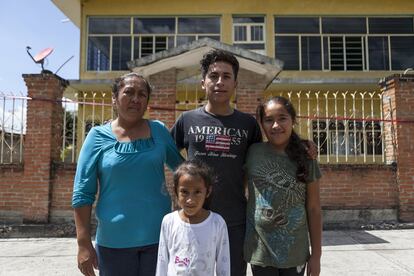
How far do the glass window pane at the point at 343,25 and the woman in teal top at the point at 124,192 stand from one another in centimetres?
1474

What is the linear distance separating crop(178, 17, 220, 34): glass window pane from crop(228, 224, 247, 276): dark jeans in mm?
13771

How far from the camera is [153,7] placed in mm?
15500

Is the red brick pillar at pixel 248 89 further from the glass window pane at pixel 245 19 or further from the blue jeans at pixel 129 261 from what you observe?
the glass window pane at pixel 245 19

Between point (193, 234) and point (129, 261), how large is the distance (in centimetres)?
39

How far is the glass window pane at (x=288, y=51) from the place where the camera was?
15.4 metres

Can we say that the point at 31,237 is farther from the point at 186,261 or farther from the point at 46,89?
the point at 186,261

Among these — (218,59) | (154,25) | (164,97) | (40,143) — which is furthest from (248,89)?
(154,25)

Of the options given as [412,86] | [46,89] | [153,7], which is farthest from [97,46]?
[412,86]

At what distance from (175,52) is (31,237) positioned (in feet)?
12.3

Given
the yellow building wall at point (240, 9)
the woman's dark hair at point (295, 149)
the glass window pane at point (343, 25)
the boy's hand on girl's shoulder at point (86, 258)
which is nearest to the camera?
the boy's hand on girl's shoulder at point (86, 258)

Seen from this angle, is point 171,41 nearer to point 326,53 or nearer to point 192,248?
point 326,53

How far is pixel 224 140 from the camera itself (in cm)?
246

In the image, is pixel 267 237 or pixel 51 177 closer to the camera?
pixel 267 237

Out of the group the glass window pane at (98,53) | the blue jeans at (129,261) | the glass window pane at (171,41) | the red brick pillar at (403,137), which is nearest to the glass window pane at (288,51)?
the glass window pane at (171,41)
